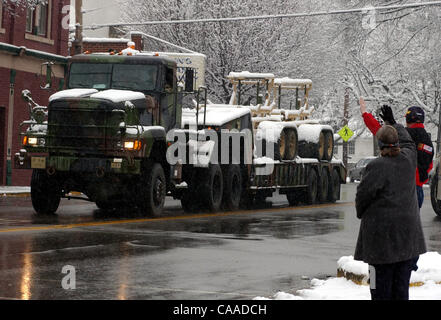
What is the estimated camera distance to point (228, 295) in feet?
30.7

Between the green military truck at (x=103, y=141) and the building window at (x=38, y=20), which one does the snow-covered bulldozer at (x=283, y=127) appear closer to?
the green military truck at (x=103, y=141)

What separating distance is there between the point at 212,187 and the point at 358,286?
37.5ft

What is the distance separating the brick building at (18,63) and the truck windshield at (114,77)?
964 centimetres

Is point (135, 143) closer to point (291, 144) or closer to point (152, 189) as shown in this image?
point (152, 189)

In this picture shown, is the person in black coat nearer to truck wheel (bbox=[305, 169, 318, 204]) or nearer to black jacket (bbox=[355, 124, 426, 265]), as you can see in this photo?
black jacket (bbox=[355, 124, 426, 265])

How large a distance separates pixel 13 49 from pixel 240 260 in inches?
778

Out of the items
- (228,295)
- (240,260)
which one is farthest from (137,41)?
(228,295)

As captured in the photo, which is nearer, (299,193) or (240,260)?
(240,260)

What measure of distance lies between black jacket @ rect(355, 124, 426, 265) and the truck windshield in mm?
Answer: 12340

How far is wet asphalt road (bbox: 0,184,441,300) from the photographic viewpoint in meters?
9.68

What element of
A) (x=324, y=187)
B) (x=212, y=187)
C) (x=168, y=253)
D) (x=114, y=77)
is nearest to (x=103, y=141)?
(x=114, y=77)

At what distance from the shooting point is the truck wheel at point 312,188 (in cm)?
2728

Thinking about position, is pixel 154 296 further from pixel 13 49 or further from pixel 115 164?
pixel 13 49

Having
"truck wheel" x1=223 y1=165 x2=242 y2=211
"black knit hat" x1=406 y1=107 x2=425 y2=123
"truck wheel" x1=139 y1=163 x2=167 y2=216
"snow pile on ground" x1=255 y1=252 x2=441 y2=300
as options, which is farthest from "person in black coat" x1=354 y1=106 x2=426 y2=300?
"truck wheel" x1=223 y1=165 x2=242 y2=211
